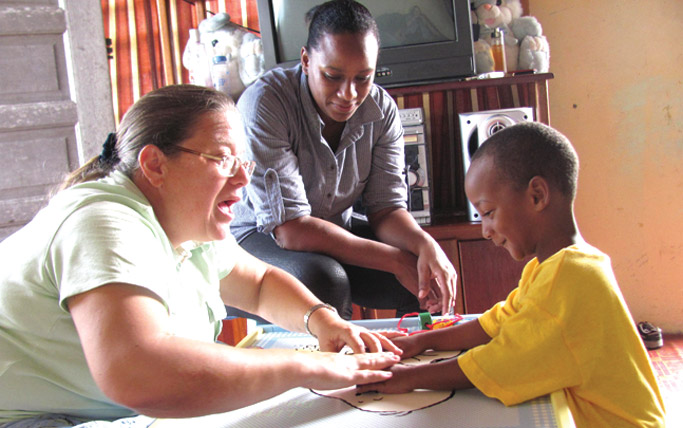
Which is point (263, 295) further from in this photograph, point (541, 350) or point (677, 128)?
point (677, 128)

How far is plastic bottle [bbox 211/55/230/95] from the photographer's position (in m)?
2.70

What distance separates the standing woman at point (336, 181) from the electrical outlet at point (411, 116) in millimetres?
538

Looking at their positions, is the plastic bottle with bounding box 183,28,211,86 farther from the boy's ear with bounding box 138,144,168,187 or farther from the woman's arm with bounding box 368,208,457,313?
the boy's ear with bounding box 138,144,168,187

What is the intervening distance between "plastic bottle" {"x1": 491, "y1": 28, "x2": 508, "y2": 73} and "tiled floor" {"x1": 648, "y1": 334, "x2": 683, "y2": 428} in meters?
1.35

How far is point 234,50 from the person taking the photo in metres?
2.73

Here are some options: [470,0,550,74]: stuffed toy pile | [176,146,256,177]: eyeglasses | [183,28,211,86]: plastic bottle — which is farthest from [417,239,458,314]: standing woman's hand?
[183,28,211,86]: plastic bottle

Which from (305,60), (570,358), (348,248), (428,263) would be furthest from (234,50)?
(570,358)

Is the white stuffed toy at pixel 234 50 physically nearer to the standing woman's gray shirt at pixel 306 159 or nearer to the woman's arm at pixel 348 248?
the standing woman's gray shirt at pixel 306 159

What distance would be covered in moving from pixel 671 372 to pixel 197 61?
2386 millimetres

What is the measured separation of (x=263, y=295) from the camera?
1.30 meters

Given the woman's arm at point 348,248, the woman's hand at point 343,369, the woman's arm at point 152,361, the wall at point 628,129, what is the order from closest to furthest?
1. the woman's arm at point 152,361
2. the woman's hand at point 343,369
3. the woman's arm at point 348,248
4. the wall at point 628,129

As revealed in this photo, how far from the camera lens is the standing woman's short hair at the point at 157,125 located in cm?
91

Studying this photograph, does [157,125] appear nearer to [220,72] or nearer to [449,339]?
[449,339]

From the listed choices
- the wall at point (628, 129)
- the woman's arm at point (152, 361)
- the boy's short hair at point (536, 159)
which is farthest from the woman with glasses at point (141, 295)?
the wall at point (628, 129)
